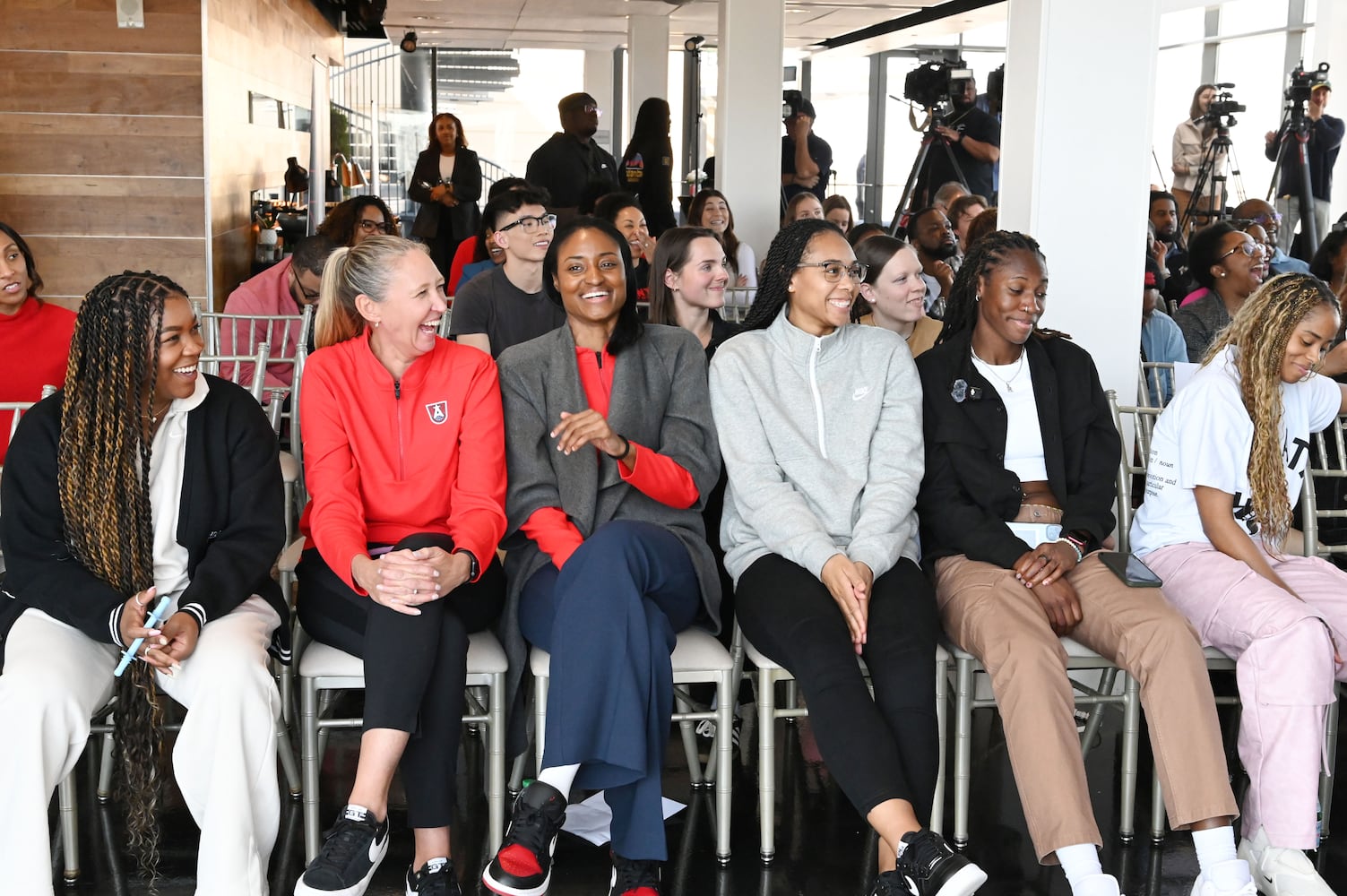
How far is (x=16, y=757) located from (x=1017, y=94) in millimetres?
2965

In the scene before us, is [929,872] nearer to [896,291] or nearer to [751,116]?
[896,291]

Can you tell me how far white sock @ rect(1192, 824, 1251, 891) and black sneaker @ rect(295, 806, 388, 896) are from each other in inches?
56.2

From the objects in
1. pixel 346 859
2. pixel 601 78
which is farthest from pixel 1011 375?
pixel 601 78

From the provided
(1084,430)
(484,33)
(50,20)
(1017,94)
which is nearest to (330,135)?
(484,33)

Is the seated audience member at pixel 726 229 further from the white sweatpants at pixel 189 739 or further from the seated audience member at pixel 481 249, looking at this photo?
the white sweatpants at pixel 189 739

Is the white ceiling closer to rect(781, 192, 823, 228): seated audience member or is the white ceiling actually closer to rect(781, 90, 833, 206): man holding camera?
rect(781, 90, 833, 206): man holding camera

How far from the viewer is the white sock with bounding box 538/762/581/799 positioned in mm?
2314

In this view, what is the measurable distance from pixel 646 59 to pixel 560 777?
9.94m

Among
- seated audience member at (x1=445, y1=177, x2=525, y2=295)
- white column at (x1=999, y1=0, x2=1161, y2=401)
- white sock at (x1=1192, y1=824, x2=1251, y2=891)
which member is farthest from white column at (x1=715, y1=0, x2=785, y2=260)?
white sock at (x1=1192, y1=824, x2=1251, y2=891)

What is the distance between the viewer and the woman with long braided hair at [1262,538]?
8.00ft

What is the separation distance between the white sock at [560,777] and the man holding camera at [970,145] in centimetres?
555

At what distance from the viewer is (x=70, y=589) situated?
90.5 inches

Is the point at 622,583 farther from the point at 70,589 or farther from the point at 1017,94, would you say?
the point at 1017,94

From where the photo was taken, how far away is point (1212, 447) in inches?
108
